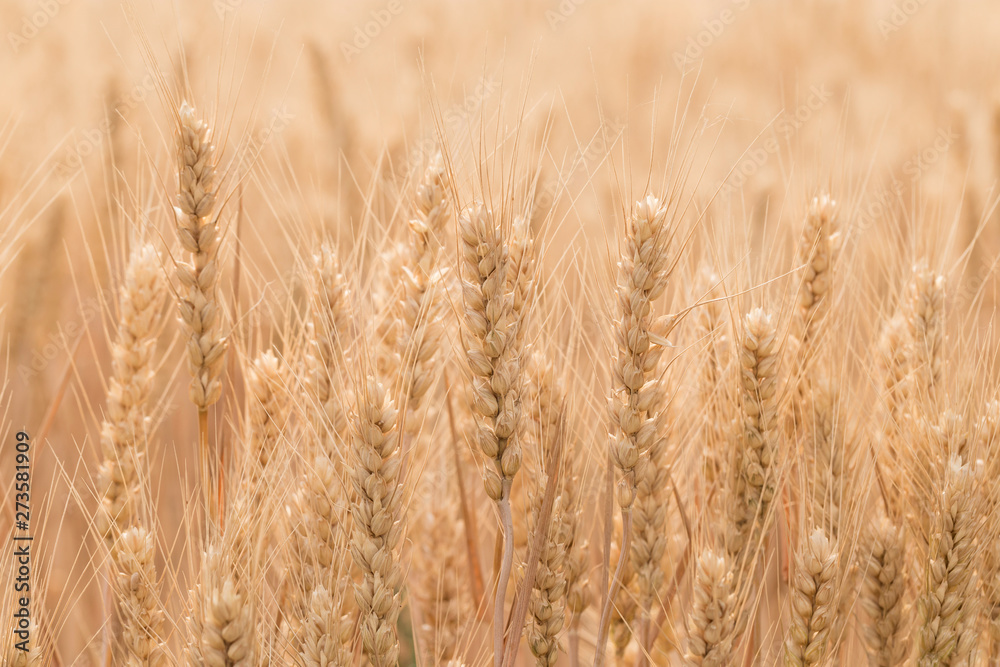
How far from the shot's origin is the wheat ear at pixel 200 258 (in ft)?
3.96

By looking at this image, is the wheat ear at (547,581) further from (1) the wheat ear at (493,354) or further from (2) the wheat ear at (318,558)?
(2) the wheat ear at (318,558)

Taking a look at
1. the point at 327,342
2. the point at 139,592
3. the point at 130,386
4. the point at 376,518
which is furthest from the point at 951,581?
the point at 130,386

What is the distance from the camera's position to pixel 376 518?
3.44ft

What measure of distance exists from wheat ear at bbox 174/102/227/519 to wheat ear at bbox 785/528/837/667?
3.02ft

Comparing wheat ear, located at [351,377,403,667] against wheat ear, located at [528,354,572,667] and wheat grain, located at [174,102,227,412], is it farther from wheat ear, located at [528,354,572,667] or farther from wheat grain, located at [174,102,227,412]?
wheat grain, located at [174,102,227,412]

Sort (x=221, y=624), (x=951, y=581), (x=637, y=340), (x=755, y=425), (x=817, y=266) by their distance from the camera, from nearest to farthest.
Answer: (x=221, y=624)
(x=637, y=340)
(x=951, y=581)
(x=755, y=425)
(x=817, y=266)

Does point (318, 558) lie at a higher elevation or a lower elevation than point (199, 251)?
lower

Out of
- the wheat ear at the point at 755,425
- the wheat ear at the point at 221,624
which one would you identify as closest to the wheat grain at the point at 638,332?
the wheat ear at the point at 755,425

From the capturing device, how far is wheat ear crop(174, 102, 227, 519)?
121 centimetres

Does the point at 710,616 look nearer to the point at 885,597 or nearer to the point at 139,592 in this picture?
the point at 885,597

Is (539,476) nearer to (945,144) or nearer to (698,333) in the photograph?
(698,333)

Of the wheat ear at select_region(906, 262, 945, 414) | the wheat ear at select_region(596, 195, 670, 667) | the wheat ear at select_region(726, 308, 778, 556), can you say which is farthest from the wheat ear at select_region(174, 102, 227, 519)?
the wheat ear at select_region(906, 262, 945, 414)

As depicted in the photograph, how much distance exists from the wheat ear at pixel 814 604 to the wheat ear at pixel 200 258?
0.92m

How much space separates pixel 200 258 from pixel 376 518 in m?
0.53
